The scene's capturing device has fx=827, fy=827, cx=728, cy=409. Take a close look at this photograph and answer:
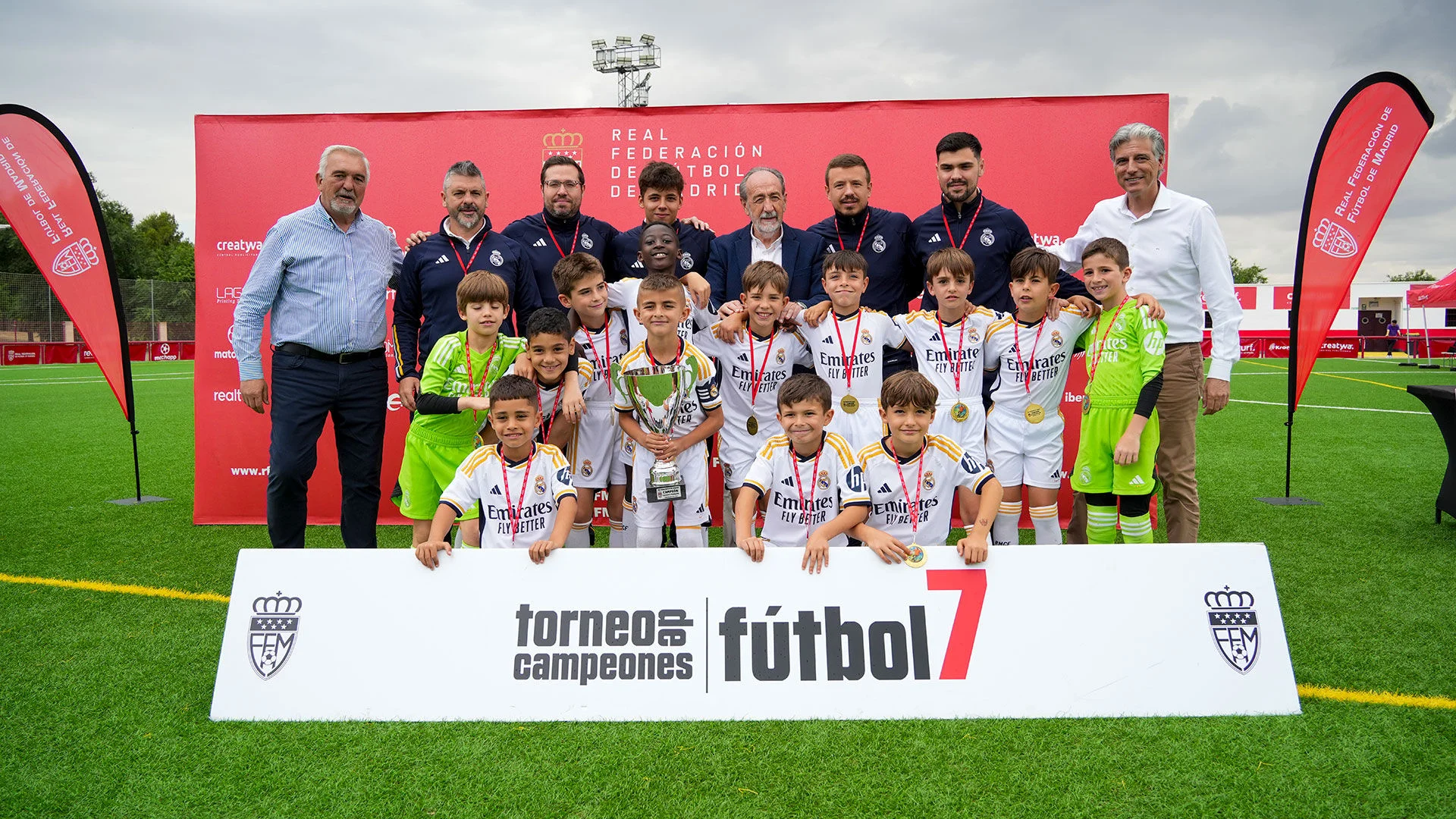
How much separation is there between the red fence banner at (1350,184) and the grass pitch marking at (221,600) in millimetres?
3452

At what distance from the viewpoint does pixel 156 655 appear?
3.57 meters

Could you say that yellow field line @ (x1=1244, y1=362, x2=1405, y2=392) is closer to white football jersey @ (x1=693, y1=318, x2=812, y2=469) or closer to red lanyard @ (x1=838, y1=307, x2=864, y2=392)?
red lanyard @ (x1=838, y1=307, x2=864, y2=392)

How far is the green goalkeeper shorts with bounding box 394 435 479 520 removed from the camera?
13.6 ft

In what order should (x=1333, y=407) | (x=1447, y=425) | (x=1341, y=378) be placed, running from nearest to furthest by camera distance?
1. (x=1447, y=425)
2. (x=1333, y=407)
3. (x=1341, y=378)

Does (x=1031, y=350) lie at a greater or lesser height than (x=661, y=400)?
greater

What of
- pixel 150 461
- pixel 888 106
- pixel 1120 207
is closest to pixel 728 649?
pixel 1120 207

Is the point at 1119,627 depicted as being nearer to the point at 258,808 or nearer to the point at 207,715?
the point at 258,808

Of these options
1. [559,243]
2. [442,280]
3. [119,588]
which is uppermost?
[559,243]

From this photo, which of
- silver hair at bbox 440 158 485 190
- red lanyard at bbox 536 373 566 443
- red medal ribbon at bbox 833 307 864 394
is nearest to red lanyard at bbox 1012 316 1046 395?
red medal ribbon at bbox 833 307 864 394

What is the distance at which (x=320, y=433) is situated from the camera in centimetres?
428

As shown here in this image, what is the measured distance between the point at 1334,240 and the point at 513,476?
5.94 m

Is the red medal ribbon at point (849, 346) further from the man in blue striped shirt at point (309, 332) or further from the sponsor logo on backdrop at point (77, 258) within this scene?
the sponsor logo on backdrop at point (77, 258)

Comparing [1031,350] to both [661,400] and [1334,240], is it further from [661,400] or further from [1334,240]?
[1334,240]

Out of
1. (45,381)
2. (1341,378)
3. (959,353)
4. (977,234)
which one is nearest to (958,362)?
(959,353)
